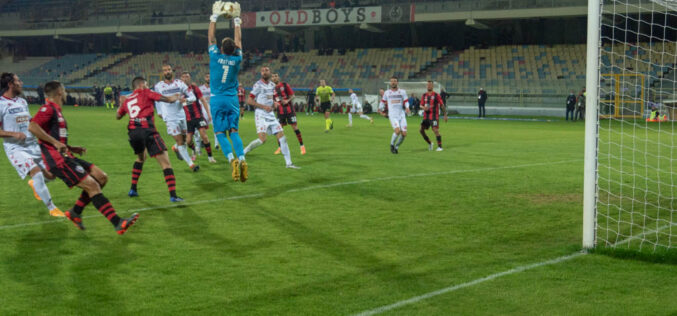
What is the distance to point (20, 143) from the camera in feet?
26.8

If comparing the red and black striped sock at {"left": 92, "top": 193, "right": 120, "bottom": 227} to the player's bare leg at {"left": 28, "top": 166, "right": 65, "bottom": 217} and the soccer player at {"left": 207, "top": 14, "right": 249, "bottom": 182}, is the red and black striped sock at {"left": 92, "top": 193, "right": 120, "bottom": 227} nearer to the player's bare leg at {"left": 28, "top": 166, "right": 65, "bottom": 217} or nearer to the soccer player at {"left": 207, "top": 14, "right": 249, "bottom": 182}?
the player's bare leg at {"left": 28, "top": 166, "right": 65, "bottom": 217}

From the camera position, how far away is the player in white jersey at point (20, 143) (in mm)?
7969

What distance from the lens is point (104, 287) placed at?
5035mm

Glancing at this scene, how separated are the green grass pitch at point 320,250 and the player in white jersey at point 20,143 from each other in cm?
38

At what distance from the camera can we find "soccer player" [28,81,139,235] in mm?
→ 6559

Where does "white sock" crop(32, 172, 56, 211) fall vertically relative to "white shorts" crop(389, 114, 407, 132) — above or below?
below

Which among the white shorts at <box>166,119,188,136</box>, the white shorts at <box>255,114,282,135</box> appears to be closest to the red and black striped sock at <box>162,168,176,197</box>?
the white shorts at <box>166,119,188,136</box>

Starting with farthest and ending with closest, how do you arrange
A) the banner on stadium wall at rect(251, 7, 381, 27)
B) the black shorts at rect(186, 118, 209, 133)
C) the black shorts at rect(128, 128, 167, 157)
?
the banner on stadium wall at rect(251, 7, 381, 27), the black shorts at rect(186, 118, 209, 133), the black shorts at rect(128, 128, 167, 157)

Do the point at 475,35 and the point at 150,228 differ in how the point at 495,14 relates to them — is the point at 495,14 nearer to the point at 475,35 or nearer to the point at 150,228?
the point at 475,35

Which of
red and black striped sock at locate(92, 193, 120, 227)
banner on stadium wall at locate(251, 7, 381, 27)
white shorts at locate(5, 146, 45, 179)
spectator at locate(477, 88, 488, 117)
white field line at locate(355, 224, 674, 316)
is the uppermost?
banner on stadium wall at locate(251, 7, 381, 27)

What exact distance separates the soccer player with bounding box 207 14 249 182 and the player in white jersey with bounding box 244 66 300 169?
3304 millimetres

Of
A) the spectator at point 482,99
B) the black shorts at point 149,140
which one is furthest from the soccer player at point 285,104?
the spectator at point 482,99

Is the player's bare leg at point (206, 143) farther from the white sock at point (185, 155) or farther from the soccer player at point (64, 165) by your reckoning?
the soccer player at point (64, 165)

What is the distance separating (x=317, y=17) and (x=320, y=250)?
1829 inches
